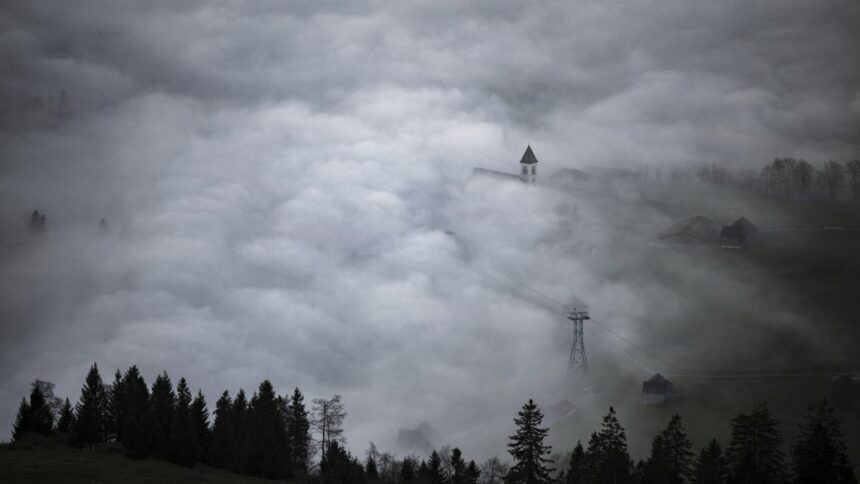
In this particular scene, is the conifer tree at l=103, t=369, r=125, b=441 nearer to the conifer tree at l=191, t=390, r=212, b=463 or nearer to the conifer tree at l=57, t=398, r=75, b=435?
the conifer tree at l=57, t=398, r=75, b=435

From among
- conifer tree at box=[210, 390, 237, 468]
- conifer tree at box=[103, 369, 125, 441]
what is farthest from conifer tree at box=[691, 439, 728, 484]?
conifer tree at box=[103, 369, 125, 441]

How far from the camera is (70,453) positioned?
84.1 metres

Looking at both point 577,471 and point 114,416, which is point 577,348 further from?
point 114,416

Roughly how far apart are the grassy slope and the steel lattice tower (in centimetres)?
10134

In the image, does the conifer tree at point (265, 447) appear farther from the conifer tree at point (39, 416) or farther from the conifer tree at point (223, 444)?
the conifer tree at point (39, 416)

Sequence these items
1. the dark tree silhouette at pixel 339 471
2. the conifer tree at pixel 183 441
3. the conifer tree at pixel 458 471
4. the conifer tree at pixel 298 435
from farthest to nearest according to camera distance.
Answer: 1. the conifer tree at pixel 298 435
2. the dark tree silhouette at pixel 339 471
3. the conifer tree at pixel 458 471
4. the conifer tree at pixel 183 441

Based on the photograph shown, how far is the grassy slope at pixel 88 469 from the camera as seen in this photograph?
69688 mm

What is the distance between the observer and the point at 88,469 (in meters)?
74.9

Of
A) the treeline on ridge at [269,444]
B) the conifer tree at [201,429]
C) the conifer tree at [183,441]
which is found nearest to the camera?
the conifer tree at [183,441]

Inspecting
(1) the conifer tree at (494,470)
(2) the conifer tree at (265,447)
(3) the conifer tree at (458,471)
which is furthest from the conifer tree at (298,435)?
(1) the conifer tree at (494,470)

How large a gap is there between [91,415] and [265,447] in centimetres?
2025

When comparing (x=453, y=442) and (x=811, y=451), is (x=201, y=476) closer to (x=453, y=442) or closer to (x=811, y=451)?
(x=811, y=451)

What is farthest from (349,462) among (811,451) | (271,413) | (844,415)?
(844,415)

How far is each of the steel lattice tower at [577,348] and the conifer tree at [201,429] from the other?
315ft
